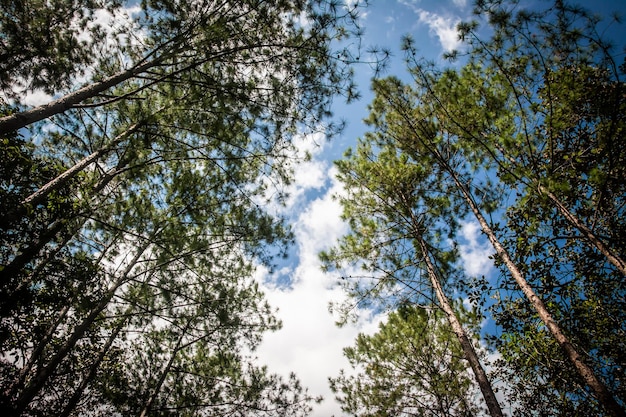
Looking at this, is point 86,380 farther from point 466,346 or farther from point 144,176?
point 466,346

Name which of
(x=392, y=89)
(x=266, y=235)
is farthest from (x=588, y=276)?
(x=266, y=235)

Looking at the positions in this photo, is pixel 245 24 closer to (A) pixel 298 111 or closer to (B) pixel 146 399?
(A) pixel 298 111

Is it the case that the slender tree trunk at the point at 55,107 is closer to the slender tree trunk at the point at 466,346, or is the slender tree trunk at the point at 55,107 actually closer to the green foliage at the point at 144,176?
the green foliage at the point at 144,176

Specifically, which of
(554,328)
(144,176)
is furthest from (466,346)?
(144,176)

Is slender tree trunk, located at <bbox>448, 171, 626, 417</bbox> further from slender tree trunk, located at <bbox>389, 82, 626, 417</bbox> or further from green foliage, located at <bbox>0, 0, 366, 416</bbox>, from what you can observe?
green foliage, located at <bbox>0, 0, 366, 416</bbox>

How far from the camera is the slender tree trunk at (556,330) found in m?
2.79

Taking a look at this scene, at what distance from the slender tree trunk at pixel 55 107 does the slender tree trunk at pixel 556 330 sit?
6057 millimetres

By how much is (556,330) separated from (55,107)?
23.0 ft

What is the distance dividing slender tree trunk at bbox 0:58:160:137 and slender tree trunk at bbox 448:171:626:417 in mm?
6057

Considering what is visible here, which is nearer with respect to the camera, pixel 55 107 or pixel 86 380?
pixel 55 107

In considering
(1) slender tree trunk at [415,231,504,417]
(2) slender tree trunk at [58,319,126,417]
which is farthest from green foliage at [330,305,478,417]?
(2) slender tree trunk at [58,319,126,417]

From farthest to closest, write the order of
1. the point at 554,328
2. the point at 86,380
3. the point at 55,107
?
the point at 86,380
the point at 554,328
the point at 55,107

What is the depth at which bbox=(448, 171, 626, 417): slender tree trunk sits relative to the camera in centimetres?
279

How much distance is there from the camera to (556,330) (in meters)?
3.48
